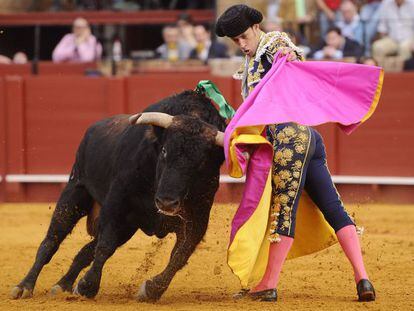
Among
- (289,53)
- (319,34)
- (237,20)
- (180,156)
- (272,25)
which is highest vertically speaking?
(237,20)

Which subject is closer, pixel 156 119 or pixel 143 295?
pixel 156 119

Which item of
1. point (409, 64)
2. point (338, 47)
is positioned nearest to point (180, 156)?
point (409, 64)

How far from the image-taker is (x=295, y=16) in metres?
11.5

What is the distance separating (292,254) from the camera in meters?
5.59

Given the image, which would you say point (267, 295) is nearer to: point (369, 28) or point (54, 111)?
point (54, 111)

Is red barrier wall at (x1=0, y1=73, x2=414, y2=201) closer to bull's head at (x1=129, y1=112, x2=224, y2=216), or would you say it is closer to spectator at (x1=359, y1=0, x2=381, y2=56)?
spectator at (x1=359, y1=0, x2=381, y2=56)

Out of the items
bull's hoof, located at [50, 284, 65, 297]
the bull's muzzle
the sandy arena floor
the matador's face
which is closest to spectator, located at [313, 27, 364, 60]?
the sandy arena floor

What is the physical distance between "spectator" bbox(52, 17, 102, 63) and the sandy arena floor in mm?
3124

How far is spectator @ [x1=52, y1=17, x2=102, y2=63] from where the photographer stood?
12.0m

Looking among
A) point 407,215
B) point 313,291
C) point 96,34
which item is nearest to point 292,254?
point 313,291

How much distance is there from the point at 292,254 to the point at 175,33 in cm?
636

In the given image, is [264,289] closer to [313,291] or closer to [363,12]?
[313,291]

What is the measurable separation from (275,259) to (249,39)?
1017 mm

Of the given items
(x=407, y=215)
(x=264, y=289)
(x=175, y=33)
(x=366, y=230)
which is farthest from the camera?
(x=175, y=33)
